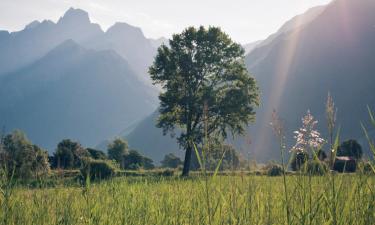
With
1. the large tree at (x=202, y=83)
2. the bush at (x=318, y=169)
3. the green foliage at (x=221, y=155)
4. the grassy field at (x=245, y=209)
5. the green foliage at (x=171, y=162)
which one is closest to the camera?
the green foliage at (x=221, y=155)

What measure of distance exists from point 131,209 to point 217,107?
39.9m

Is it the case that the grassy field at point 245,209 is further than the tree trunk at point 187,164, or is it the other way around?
the tree trunk at point 187,164

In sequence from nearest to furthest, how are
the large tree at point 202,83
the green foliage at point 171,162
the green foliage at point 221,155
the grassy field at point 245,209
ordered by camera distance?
the green foliage at point 221,155, the grassy field at point 245,209, the large tree at point 202,83, the green foliage at point 171,162

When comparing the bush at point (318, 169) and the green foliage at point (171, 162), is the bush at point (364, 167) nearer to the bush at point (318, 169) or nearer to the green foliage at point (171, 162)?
the bush at point (318, 169)

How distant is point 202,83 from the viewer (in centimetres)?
4641

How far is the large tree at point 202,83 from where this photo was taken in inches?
1730

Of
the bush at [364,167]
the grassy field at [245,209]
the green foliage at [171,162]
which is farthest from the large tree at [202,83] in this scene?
the green foliage at [171,162]

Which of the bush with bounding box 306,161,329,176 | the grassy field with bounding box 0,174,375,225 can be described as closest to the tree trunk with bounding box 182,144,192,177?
the grassy field with bounding box 0,174,375,225

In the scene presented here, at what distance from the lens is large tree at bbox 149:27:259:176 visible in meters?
43.9

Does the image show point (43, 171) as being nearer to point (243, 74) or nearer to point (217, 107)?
point (217, 107)

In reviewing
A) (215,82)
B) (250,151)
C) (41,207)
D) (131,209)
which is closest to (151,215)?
(131,209)

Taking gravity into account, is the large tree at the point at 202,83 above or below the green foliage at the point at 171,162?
above

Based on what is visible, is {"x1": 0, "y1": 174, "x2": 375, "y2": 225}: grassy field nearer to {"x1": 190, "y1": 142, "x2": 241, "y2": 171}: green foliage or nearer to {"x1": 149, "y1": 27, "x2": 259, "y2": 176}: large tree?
{"x1": 190, "y1": 142, "x2": 241, "y2": 171}: green foliage

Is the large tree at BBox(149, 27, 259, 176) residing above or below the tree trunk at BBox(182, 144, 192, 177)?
above
